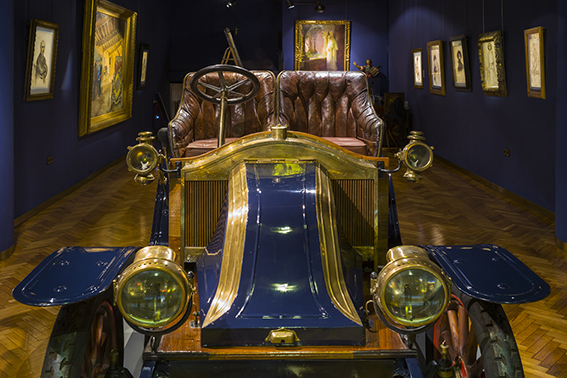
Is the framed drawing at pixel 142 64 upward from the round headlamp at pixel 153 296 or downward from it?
upward

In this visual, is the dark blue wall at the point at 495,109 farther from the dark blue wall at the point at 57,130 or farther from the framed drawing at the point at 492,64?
the dark blue wall at the point at 57,130

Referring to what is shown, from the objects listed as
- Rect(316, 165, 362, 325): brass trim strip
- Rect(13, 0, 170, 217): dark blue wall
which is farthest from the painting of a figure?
Rect(316, 165, 362, 325): brass trim strip

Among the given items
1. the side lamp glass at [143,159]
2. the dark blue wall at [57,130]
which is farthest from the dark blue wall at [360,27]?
the side lamp glass at [143,159]

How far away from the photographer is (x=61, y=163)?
7145 mm

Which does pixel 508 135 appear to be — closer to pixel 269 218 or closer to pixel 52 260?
pixel 269 218

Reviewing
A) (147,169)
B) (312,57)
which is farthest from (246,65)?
(147,169)

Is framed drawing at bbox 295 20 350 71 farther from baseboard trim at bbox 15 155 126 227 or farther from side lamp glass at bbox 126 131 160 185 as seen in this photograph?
side lamp glass at bbox 126 131 160 185

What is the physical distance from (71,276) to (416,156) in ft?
6.40

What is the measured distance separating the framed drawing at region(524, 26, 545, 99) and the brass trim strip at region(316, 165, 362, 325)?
14.1 ft

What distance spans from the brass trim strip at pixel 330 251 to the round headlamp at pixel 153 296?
0.62 m

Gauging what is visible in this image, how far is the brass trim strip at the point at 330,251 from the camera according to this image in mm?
2158

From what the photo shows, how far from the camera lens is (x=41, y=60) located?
6184 millimetres

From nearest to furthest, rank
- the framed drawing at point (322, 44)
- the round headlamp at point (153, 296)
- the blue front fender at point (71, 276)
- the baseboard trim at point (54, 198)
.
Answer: the round headlamp at point (153, 296) < the blue front fender at point (71, 276) < the baseboard trim at point (54, 198) < the framed drawing at point (322, 44)

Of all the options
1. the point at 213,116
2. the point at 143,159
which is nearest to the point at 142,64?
the point at 213,116
